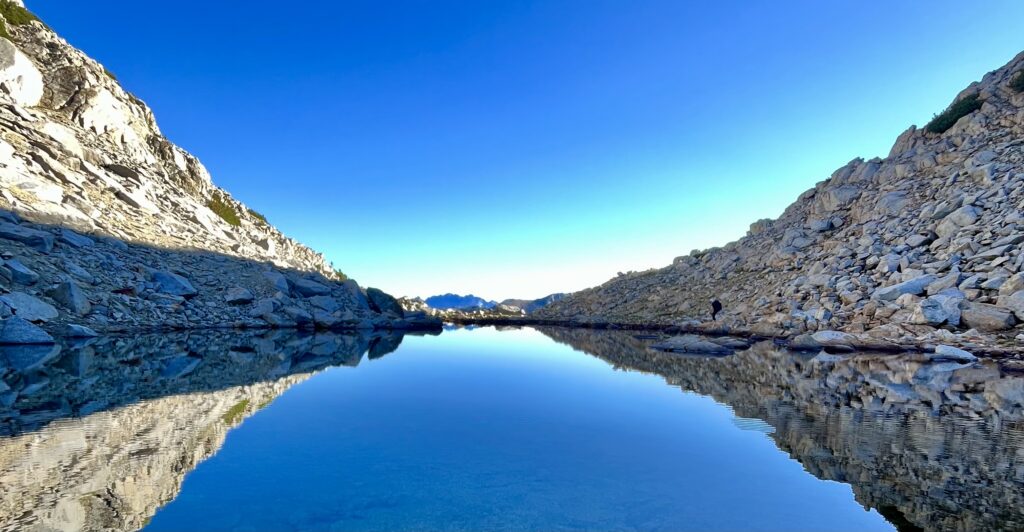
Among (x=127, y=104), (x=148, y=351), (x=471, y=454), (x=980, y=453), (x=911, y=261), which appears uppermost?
(x=127, y=104)

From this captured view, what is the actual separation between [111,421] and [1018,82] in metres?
52.3

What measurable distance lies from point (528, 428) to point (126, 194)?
38.4 metres

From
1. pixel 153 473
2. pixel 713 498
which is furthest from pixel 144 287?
pixel 713 498

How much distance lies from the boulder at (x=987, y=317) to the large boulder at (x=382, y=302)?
4061cm

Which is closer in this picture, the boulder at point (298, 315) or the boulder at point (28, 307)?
the boulder at point (28, 307)

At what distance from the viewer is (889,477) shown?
6.25m

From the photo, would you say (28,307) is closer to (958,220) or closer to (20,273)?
(20,273)

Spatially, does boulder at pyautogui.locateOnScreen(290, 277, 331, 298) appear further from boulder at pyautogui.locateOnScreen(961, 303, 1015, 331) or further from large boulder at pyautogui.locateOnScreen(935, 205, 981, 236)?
large boulder at pyautogui.locateOnScreen(935, 205, 981, 236)

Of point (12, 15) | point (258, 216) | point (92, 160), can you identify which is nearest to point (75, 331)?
point (92, 160)

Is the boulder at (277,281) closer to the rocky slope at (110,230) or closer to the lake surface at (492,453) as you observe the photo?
the rocky slope at (110,230)

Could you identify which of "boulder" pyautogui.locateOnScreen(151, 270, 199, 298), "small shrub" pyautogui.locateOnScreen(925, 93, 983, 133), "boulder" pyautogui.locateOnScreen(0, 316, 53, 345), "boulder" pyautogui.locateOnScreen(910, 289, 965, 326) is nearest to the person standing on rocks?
"boulder" pyautogui.locateOnScreen(910, 289, 965, 326)

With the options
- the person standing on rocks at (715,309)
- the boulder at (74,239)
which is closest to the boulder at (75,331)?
the boulder at (74,239)

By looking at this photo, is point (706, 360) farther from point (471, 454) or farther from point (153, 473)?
point (153, 473)

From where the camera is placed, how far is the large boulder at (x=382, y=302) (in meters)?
45.7
